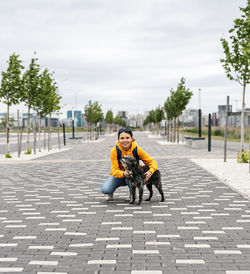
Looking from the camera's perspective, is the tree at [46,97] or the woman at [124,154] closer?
the woman at [124,154]

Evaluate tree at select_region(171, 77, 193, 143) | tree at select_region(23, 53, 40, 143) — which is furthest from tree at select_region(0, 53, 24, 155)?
tree at select_region(171, 77, 193, 143)

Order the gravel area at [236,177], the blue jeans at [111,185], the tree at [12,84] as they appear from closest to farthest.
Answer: the blue jeans at [111,185] < the gravel area at [236,177] < the tree at [12,84]

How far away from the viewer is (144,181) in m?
6.77

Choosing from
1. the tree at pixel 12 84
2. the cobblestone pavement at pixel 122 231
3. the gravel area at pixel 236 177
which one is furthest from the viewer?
the tree at pixel 12 84

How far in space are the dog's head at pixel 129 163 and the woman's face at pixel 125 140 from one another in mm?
301

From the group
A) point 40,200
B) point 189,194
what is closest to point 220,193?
point 189,194

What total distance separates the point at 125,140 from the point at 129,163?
436mm

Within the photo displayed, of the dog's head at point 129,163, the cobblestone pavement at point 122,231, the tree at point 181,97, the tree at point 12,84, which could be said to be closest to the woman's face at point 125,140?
the dog's head at point 129,163

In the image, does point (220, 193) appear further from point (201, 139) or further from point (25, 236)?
point (201, 139)

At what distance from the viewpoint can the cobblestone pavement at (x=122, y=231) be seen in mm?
3855

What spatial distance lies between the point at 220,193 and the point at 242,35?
8516mm

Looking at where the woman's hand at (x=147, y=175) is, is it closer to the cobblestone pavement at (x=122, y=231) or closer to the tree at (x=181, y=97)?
the cobblestone pavement at (x=122, y=231)

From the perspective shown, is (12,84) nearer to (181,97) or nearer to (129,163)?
(129,163)

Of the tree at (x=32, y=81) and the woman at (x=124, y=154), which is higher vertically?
the tree at (x=32, y=81)
